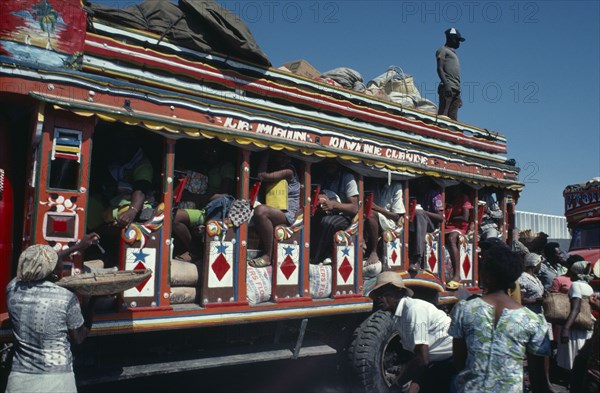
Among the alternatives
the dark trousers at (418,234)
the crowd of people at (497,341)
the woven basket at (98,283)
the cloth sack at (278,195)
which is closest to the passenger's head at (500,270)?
the crowd of people at (497,341)

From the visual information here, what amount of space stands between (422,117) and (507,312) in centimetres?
472

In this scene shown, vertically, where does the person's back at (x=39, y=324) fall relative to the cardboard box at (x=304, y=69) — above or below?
below

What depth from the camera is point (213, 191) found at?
17.9 ft

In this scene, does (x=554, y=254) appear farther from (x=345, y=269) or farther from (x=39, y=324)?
(x=39, y=324)

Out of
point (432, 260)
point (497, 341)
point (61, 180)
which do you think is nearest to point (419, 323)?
point (497, 341)

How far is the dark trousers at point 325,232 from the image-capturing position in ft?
19.0

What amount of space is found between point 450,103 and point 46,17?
271 inches

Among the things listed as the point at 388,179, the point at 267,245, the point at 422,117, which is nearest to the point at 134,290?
the point at 267,245

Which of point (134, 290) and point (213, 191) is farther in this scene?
point (213, 191)

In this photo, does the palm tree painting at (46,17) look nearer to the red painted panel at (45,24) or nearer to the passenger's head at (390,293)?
the red painted panel at (45,24)

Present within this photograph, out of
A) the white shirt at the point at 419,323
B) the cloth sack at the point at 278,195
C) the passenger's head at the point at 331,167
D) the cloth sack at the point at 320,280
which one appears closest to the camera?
the white shirt at the point at 419,323

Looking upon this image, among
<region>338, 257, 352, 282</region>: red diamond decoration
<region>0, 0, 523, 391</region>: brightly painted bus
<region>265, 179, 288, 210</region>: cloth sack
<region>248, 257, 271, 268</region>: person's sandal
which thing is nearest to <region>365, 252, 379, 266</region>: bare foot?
<region>0, 0, 523, 391</region>: brightly painted bus

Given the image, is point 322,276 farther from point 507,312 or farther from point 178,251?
point 507,312

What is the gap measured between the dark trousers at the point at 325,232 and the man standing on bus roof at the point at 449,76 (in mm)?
4334
